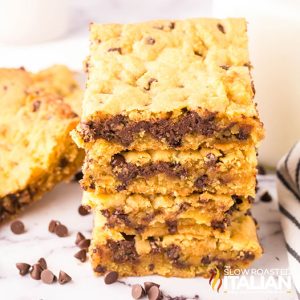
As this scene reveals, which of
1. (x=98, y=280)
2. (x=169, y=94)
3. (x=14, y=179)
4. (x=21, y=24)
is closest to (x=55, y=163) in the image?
(x=14, y=179)

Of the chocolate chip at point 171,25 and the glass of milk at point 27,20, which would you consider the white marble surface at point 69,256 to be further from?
the glass of milk at point 27,20

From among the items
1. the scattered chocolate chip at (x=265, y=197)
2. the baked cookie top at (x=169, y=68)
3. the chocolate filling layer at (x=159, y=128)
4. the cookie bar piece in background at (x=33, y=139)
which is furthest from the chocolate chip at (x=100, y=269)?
the scattered chocolate chip at (x=265, y=197)

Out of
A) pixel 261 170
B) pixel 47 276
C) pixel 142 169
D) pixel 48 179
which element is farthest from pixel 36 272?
pixel 261 170

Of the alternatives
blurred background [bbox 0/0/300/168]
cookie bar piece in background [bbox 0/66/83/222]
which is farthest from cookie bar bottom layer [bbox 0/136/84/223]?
blurred background [bbox 0/0/300/168]

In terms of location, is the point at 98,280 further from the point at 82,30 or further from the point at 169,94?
the point at 82,30

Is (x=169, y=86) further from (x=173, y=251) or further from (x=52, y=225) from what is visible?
(x=52, y=225)

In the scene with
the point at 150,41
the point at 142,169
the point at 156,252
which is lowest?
the point at 156,252
